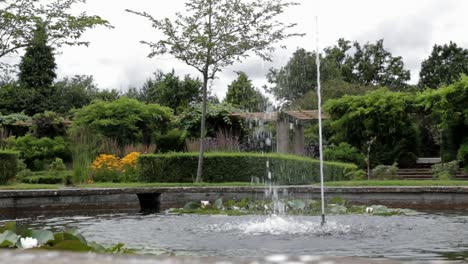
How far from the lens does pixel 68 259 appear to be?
80cm

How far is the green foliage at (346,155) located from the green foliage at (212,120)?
3656mm

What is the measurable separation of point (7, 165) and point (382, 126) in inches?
565

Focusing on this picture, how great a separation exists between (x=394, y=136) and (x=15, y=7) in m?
15.3

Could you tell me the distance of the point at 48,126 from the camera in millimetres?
21406

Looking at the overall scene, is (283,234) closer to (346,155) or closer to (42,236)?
(42,236)

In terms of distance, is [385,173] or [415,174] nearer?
[385,173]

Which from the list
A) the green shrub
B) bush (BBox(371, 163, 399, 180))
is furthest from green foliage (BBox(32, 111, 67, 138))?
the green shrub

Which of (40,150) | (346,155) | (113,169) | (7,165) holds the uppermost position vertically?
Result: (40,150)

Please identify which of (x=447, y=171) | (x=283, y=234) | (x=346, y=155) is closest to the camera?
(x=283, y=234)

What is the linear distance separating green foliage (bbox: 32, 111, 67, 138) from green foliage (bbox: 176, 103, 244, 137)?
449cm

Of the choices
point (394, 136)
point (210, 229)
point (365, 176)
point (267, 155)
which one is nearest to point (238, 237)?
point (210, 229)

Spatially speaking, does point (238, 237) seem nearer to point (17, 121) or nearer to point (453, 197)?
point (453, 197)

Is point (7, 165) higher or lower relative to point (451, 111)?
lower

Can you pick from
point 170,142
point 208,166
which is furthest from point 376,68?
point 208,166
